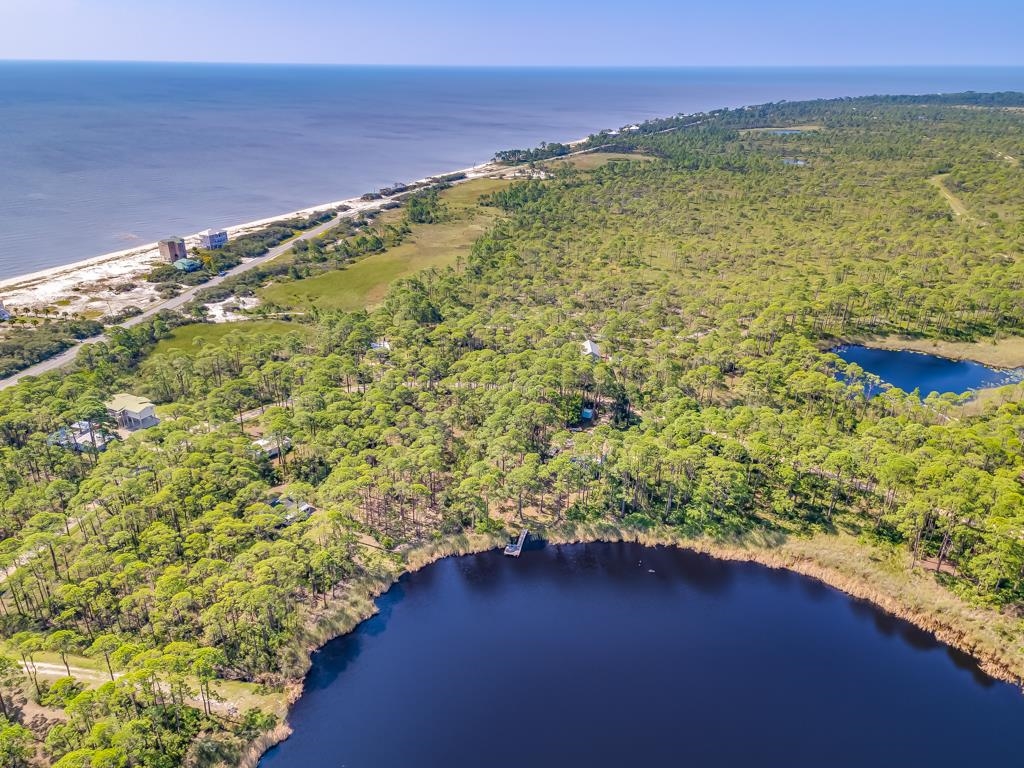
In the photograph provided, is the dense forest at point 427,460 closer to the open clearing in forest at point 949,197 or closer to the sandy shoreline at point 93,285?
the sandy shoreline at point 93,285

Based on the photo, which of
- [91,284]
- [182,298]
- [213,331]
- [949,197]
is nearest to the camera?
[213,331]

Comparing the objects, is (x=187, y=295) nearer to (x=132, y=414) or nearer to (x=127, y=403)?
(x=127, y=403)

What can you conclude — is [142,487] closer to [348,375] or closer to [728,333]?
[348,375]

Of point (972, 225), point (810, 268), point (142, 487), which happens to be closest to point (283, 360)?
point (142, 487)

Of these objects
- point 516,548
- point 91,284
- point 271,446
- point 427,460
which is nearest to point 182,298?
point 91,284

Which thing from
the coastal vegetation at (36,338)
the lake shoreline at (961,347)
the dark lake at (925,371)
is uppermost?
the lake shoreline at (961,347)

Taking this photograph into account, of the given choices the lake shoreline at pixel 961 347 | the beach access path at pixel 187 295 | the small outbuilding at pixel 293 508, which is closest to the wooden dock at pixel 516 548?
the small outbuilding at pixel 293 508

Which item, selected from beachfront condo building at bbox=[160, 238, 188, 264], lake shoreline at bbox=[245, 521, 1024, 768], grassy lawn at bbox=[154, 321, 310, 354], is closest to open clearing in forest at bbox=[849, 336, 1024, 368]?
lake shoreline at bbox=[245, 521, 1024, 768]
